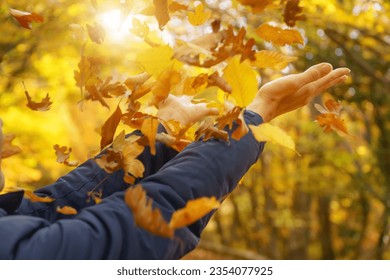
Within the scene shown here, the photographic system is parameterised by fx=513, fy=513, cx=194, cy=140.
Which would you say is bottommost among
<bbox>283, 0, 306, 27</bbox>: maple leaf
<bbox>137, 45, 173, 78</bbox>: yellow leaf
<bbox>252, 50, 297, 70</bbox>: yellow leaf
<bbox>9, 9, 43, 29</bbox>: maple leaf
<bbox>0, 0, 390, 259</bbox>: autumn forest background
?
<bbox>0, 0, 390, 259</bbox>: autumn forest background

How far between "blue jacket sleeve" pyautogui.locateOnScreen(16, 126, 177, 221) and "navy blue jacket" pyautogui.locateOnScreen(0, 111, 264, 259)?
84mm

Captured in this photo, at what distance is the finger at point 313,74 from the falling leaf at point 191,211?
1.18 ft

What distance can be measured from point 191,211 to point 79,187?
1.29 ft

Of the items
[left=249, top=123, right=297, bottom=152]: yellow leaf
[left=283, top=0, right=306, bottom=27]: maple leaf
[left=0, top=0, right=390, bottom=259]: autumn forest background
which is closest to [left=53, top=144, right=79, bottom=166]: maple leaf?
[left=0, top=0, right=390, bottom=259]: autumn forest background

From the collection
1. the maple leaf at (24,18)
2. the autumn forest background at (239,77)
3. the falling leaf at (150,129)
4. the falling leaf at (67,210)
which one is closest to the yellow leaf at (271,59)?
the autumn forest background at (239,77)

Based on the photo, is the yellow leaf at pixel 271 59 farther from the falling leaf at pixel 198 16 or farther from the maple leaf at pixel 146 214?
the maple leaf at pixel 146 214

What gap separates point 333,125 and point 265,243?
8233mm

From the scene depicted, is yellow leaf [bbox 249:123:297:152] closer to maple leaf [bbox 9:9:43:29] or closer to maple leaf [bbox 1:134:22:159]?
maple leaf [bbox 1:134:22:159]

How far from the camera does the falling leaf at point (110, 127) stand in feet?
3.81

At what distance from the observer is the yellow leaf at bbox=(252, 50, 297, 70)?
3.48 ft

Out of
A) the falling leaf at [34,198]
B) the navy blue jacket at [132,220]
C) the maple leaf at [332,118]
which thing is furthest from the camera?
the maple leaf at [332,118]

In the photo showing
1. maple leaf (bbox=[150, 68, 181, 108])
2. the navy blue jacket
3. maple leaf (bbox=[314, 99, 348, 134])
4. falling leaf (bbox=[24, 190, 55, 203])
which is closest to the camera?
the navy blue jacket

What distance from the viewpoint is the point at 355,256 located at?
7793 mm
